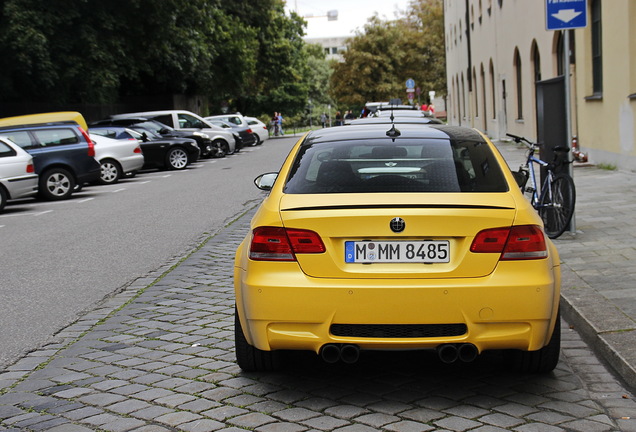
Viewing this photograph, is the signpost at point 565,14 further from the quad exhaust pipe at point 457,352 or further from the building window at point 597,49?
the building window at point 597,49

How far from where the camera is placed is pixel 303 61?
76250 millimetres

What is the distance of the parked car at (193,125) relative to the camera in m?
32.1

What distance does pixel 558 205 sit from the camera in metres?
9.86

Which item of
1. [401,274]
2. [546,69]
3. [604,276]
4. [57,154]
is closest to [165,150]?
[57,154]

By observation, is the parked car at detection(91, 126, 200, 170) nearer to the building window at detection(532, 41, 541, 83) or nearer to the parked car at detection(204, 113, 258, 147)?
the building window at detection(532, 41, 541, 83)

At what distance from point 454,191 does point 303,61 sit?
72.5 m

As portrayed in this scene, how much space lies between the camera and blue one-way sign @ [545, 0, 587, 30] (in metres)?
9.58

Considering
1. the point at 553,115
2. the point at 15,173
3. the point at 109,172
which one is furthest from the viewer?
the point at 109,172

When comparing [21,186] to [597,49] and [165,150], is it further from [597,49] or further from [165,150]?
[597,49]

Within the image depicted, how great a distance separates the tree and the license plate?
79.8 m

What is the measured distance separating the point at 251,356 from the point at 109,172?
1951 centimetres

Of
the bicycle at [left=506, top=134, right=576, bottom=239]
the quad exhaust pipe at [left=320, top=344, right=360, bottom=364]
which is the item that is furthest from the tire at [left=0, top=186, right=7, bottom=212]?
the quad exhaust pipe at [left=320, top=344, right=360, bottom=364]

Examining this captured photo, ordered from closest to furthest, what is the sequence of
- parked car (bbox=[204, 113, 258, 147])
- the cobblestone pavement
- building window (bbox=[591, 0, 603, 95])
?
the cobblestone pavement, building window (bbox=[591, 0, 603, 95]), parked car (bbox=[204, 113, 258, 147])

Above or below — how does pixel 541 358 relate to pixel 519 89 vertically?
below
